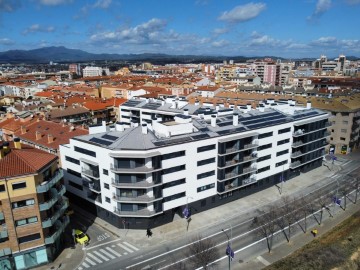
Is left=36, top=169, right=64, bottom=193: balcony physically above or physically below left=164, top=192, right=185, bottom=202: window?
above

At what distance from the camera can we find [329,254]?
46438 mm

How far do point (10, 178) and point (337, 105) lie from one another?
88.2 m

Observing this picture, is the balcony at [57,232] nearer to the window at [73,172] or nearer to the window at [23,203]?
the window at [23,203]

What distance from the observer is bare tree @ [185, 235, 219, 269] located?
4294cm

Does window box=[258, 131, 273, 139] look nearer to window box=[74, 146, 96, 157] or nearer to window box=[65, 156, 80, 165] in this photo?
window box=[74, 146, 96, 157]

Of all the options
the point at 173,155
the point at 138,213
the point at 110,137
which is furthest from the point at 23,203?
A: the point at 173,155

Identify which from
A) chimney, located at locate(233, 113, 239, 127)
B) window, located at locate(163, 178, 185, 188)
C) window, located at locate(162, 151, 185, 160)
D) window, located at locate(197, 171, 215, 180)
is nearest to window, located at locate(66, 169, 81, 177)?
window, located at locate(163, 178, 185, 188)

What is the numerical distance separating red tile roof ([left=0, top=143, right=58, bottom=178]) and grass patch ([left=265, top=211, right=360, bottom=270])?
33392 millimetres

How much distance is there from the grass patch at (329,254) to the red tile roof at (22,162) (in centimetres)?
3339

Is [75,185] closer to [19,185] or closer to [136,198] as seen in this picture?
[136,198]

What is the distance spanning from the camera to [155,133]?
58.6 metres

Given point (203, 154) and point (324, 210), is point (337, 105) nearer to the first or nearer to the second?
point (324, 210)

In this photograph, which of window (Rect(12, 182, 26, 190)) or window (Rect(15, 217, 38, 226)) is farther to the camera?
window (Rect(15, 217, 38, 226))

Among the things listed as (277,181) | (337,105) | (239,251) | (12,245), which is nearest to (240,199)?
(277,181)
